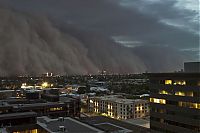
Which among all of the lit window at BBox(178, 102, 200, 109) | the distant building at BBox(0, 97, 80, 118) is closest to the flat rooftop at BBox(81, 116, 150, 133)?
the lit window at BBox(178, 102, 200, 109)

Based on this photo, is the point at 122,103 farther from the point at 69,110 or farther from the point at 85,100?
the point at 85,100

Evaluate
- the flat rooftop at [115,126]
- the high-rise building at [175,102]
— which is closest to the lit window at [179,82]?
the high-rise building at [175,102]

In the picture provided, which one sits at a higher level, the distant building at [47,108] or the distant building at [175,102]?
the distant building at [175,102]

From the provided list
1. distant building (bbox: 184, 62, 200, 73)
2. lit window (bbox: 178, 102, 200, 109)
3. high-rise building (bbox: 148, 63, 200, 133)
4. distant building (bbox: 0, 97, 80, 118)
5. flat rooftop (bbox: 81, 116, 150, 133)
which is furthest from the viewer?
distant building (bbox: 0, 97, 80, 118)

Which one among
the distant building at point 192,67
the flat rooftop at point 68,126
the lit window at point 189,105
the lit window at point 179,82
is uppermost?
the distant building at point 192,67

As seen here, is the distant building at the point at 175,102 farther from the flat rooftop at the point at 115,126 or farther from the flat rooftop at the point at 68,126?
the flat rooftop at the point at 68,126

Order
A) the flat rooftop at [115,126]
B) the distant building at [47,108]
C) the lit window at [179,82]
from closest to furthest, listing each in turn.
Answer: the flat rooftop at [115,126] < the lit window at [179,82] < the distant building at [47,108]

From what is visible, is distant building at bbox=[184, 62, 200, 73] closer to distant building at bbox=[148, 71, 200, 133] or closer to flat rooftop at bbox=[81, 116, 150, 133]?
distant building at bbox=[148, 71, 200, 133]

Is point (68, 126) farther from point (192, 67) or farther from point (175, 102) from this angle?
point (192, 67)

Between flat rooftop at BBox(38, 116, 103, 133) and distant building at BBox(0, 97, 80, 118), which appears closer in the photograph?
flat rooftop at BBox(38, 116, 103, 133)
